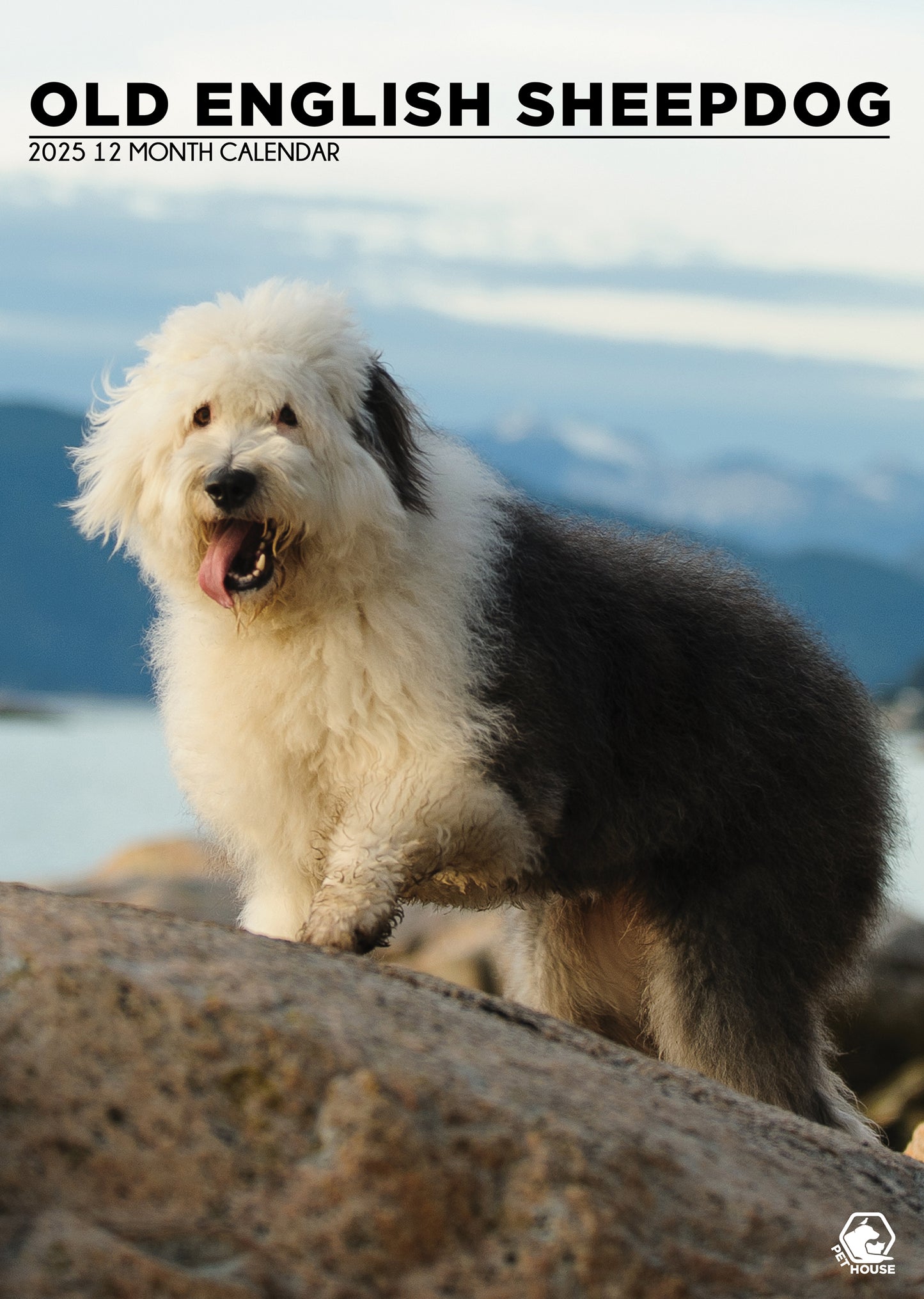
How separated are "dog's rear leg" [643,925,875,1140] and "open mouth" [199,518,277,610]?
2.04 metres

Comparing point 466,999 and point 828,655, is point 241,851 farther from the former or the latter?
point 828,655

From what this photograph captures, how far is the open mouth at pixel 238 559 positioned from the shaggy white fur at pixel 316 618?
0.12 feet

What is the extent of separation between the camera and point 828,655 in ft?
20.1

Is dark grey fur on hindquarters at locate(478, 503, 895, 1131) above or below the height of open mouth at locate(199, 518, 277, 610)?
below

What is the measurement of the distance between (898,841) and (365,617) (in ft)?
8.05

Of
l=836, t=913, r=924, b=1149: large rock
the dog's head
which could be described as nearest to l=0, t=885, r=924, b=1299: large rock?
the dog's head

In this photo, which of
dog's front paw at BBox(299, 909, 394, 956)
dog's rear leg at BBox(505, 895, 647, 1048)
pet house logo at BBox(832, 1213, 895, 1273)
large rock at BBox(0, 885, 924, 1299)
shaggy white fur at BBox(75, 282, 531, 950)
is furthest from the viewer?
dog's rear leg at BBox(505, 895, 647, 1048)

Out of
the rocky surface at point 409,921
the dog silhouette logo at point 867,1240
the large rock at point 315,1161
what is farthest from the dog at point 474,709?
the rocky surface at point 409,921

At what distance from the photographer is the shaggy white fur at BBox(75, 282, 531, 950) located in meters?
4.76

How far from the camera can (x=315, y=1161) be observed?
10.2 feet

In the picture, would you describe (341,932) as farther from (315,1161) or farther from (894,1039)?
(894,1039)

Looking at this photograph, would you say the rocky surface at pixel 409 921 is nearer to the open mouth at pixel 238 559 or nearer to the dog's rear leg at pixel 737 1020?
the dog's rear leg at pixel 737 1020

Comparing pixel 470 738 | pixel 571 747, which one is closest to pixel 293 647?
pixel 470 738

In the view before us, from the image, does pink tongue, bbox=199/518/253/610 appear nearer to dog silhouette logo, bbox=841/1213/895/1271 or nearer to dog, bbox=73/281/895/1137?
dog, bbox=73/281/895/1137
